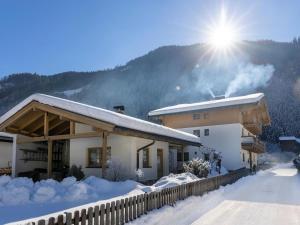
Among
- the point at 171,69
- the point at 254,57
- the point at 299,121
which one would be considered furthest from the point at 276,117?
the point at 171,69

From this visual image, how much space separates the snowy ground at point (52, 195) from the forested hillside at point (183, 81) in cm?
6131

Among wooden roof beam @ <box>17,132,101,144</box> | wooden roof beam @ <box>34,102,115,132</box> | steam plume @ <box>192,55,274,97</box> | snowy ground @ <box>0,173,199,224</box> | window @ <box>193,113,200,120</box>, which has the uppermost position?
steam plume @ <box>192,55,274,97</box>

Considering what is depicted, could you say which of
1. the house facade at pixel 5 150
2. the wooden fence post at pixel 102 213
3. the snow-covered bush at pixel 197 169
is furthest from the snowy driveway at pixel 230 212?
the house facade at pixel 5 150

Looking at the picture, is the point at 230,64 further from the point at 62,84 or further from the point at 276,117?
the point at 62,84

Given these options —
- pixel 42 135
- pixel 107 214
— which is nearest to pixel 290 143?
pixel 42 135

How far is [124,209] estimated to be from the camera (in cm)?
748

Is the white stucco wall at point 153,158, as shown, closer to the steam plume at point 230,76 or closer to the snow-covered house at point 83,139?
the snow-covered house at point 83,139

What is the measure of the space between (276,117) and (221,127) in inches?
1764

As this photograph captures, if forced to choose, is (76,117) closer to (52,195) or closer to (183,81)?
(52,195)

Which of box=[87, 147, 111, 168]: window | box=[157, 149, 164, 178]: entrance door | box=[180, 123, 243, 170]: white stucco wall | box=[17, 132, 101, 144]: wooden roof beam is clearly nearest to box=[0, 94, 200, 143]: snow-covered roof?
box=[17, 132, 101, 144]: wooden roof beam

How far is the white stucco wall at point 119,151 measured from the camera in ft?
50.4

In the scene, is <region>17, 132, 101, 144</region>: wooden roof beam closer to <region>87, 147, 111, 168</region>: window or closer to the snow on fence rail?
<region>87, 147, 111, 168</region>: window

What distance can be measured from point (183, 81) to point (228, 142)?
220 ft

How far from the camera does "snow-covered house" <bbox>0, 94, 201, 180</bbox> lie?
14.2 meters
